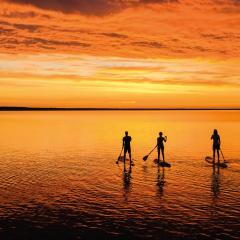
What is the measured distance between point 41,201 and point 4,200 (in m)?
2.21

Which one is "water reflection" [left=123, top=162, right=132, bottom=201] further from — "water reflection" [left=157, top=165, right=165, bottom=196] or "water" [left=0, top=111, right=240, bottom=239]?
"water reflection" [left=157, top=165, right=165, bottom=196]

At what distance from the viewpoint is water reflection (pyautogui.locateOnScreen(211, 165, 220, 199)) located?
25286 mm

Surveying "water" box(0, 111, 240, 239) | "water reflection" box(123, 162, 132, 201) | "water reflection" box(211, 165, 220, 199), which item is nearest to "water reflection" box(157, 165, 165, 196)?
"water" box(0, 111, 240, 239)

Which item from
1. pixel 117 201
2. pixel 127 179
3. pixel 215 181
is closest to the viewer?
pixel 117 201

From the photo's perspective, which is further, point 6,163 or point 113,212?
point 6,163

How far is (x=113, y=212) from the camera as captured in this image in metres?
20.8

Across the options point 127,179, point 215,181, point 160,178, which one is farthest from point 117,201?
point 215,181

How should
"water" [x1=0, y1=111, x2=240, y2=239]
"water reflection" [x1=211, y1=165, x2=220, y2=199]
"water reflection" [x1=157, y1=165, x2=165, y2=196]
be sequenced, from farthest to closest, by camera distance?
1. "water reflection" [x1=157, y1=165, x2=165, y2=196]
2. "water reflection" [x1=211, y1=165, x2=220, y2=199]
3. "water" [x1=0, y1=111, x2=240, y2=239]

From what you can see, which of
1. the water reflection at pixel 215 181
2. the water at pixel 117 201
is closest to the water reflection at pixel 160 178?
the water at pixel 117 201

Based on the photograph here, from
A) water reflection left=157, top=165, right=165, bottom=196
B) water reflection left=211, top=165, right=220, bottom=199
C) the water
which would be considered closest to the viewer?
the water

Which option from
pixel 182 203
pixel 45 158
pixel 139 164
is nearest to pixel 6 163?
pixel 45 158

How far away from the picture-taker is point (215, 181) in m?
29.1

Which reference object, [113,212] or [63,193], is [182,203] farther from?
[63,193]

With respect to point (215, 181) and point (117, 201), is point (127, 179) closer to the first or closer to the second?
point (215, 181)
